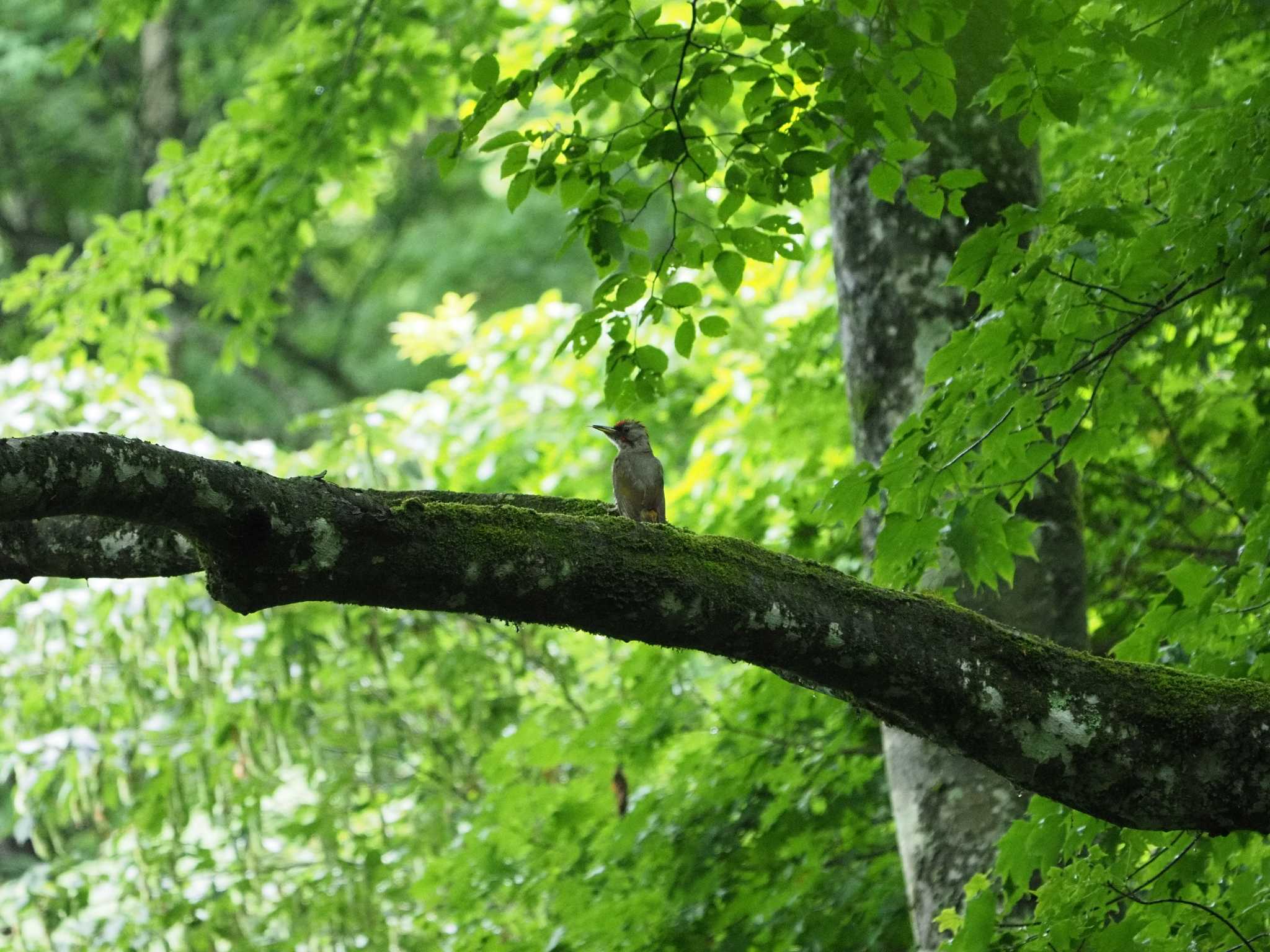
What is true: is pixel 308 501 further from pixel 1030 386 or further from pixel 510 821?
pixel 510 821

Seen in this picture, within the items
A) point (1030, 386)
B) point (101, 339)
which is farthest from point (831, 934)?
point (101, 339)

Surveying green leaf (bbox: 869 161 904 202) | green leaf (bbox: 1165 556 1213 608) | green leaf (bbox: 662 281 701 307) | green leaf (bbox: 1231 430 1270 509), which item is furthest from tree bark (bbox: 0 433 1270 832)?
green leaf (bbox: 869 161 904 202)

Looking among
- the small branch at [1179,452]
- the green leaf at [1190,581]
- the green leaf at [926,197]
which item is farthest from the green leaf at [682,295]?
the small branch at [1179,452]

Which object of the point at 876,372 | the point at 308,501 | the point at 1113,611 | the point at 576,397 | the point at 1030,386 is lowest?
the point at 308,501

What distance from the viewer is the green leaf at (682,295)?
161 inches

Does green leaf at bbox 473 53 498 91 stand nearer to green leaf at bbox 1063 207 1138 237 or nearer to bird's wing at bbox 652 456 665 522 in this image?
bird's wing at bbox 652 456 665 522

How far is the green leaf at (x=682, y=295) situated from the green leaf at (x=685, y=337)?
10 centimetres

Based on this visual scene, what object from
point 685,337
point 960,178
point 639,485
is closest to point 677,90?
point 685,337

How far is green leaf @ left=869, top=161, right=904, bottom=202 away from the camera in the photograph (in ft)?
13.1

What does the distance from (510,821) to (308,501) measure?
4.55 metres

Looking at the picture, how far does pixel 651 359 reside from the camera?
4277mm

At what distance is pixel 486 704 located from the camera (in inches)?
320

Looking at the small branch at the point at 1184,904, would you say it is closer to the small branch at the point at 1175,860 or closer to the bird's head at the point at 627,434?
the small branch at the point at 1175,860

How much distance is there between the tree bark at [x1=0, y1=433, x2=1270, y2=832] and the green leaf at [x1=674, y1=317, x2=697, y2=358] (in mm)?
1236
